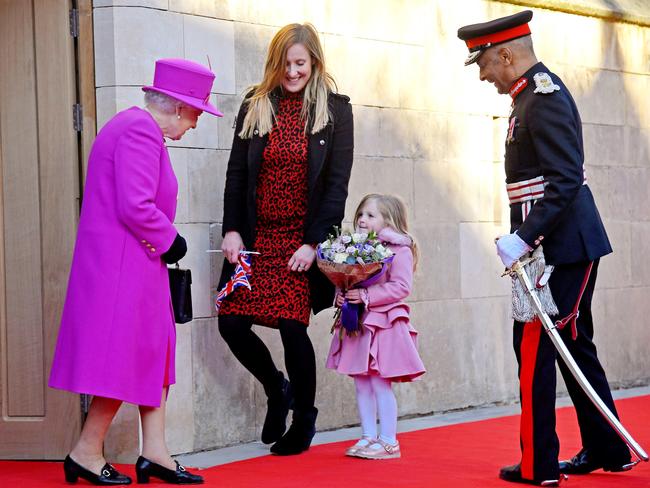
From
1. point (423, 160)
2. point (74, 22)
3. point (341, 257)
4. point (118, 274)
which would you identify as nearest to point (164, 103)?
point (118, 274)

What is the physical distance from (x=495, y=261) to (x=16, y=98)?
3.48 meters

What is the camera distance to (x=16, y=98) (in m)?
6.80

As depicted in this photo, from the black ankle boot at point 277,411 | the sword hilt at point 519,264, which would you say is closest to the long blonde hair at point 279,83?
the black ankle boot at point 277,411

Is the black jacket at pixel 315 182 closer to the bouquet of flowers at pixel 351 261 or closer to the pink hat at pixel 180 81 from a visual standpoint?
the bouquet of flowers at pixel 351 261

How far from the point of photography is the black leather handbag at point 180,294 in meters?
6.05

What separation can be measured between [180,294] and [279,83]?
1.40 meters

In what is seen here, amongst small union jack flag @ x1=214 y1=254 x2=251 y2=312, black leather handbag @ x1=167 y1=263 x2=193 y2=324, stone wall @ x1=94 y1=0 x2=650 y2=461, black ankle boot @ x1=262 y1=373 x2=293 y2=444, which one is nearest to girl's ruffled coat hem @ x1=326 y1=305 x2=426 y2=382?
black ankle boot @ x1=262 y1=373 x2=293 y2=444

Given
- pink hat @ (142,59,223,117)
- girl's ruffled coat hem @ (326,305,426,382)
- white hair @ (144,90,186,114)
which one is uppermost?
pink hat @ (142,59,223,117)

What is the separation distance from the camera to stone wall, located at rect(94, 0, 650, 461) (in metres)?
6.93

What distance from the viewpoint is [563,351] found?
551 centimetres

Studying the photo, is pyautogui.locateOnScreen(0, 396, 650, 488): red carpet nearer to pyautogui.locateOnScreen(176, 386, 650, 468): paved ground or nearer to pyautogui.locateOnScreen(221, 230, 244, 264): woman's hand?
pyautogui.locateOnScreen(176, 386, 650, 468): paved ground

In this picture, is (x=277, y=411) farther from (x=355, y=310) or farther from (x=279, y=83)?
(x=279, y=83)

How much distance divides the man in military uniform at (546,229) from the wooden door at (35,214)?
211 centimetres

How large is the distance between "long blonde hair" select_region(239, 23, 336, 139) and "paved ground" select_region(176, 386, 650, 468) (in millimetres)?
1617
